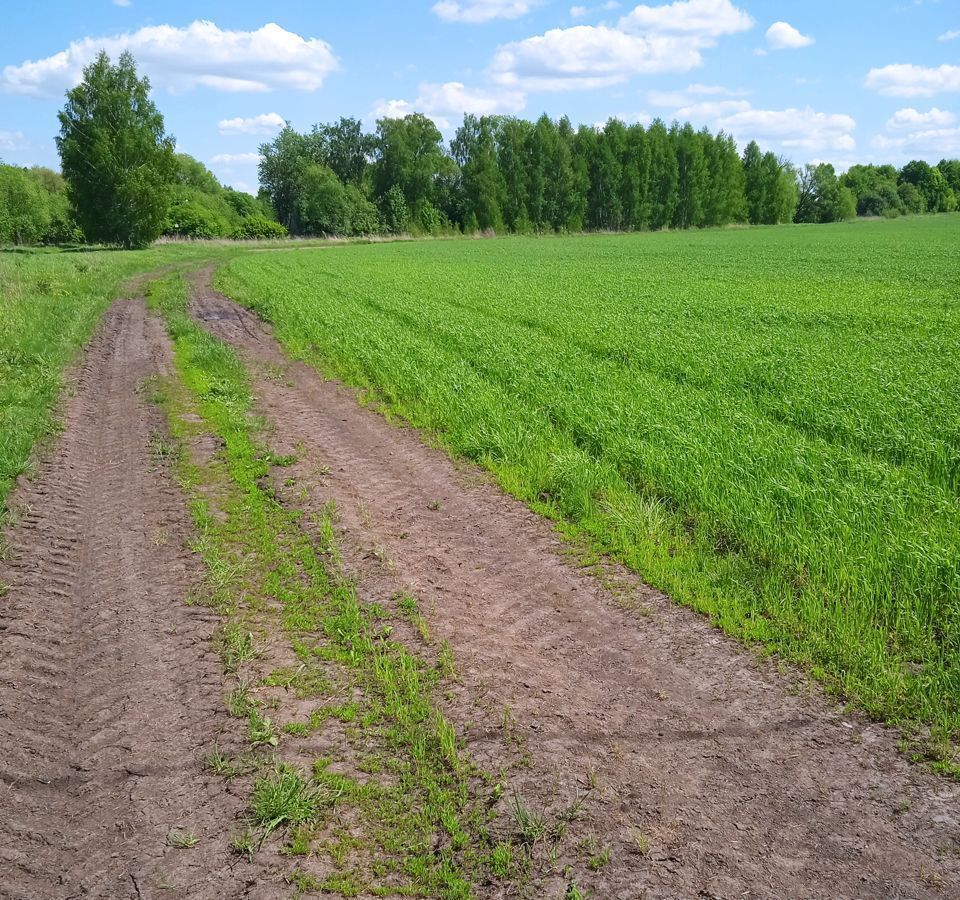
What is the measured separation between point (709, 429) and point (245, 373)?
9.19 m

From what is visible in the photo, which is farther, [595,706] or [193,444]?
[193,444]

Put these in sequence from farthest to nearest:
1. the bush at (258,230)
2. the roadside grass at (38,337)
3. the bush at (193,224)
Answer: the bush at (258,230), the bush at (193,224), the roadside grass at (38,337)

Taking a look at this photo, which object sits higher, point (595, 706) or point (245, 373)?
point (245, 373)

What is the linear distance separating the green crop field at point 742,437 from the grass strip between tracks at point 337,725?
245 centimetres

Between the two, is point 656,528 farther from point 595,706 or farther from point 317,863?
point 317,863

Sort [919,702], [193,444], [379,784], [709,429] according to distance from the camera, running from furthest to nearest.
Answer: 1. [193,444]
2. [709,429]
3. [919,702]
4. [379,784]

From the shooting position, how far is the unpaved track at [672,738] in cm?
349

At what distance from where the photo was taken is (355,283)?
95.1 ft

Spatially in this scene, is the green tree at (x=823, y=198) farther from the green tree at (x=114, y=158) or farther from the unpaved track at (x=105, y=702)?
the unpaved track at (x=105, y=702)

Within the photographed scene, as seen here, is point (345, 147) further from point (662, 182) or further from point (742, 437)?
point (742, 437)

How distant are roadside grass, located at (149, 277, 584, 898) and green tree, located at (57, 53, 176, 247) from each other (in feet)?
213

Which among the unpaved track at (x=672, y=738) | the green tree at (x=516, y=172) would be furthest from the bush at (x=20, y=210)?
the unpaved track at (x=672, y=738)

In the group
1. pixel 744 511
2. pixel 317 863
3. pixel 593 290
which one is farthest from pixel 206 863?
pixel 593 290

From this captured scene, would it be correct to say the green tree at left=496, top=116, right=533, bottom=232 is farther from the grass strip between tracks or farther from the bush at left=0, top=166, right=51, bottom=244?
the grass strip between tracks
